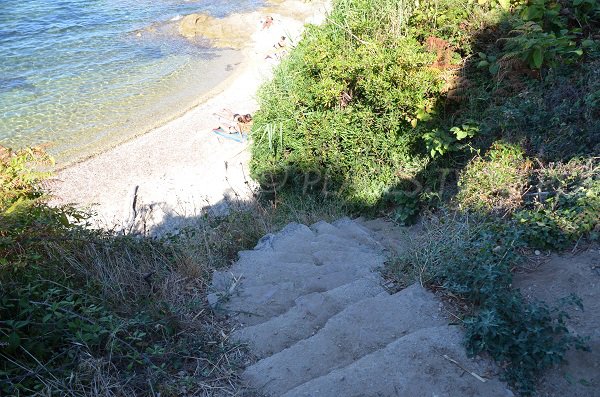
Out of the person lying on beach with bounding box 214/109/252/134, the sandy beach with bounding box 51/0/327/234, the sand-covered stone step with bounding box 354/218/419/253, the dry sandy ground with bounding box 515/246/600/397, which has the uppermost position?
the dry sandy ground with bounding box 515/246/600/397

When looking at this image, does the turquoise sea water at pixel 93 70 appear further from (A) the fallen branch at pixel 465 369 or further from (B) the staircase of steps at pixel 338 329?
(A) the fallen branch at pixel 465 369

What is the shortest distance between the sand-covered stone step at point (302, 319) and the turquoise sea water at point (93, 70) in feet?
33.3

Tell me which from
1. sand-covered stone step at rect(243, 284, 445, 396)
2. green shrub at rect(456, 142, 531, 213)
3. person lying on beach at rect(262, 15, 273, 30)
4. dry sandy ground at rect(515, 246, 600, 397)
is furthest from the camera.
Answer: person lying on beach at rect(262, 15, 273, 30)

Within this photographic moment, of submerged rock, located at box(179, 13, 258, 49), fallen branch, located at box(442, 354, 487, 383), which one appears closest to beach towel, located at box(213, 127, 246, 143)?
submerged rock, located at box(179, 13, 258, 49)

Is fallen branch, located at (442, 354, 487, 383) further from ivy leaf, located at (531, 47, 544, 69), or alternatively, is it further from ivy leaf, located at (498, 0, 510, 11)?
ivy leaf, located at (498, 0, 510, 11)

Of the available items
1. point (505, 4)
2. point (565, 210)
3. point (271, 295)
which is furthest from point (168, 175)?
point (565, 210)

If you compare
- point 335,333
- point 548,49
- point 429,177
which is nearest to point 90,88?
point 429,177

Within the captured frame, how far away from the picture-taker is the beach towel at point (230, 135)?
12.2m

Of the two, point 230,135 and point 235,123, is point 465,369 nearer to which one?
point 230,135

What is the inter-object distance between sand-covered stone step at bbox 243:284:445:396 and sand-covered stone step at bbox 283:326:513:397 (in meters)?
0.20

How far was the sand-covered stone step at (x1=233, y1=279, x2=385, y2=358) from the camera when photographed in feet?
12.8

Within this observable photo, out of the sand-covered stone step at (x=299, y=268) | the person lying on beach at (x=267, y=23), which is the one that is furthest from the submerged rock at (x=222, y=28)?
the sand-covered stone step at (x=299, y=268)

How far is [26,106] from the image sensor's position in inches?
582

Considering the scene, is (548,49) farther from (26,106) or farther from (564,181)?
(26,106)
